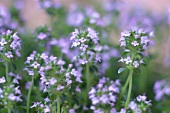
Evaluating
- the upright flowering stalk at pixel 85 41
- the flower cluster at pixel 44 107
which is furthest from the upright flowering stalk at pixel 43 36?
the flower cluster at pixel 44 107

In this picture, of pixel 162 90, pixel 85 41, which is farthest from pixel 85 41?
pixel 162 90

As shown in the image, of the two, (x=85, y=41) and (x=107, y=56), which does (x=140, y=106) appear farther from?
(x=107, y=56)

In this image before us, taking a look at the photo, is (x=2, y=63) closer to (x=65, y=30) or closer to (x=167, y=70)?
(x=65, y=30)

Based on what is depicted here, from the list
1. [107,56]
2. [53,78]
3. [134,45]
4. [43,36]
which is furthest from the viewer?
[107,56]

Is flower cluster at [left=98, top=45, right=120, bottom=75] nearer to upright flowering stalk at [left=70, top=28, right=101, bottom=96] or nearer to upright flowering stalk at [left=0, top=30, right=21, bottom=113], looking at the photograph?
upright flowering stalk at [left=70, top=28, right=101, bottom=96]

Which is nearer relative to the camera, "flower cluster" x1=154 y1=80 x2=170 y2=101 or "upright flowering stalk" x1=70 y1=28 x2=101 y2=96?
"upright flowering stalk" x1=70 y1=28 x2=101 y2=96

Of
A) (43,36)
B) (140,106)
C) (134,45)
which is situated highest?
(43,36)

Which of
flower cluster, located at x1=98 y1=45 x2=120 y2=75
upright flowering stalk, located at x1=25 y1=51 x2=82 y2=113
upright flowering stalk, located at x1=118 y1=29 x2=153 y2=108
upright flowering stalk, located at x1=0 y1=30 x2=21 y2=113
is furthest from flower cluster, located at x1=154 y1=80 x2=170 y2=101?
upright flowering stalk, located at x1=0 y1=30 x2=21 y2=113

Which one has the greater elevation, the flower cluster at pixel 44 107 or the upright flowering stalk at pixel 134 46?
the upright flowering stalk at pixel 134 46

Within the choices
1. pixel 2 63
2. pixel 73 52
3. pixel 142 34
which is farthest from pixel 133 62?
pixel 73 52

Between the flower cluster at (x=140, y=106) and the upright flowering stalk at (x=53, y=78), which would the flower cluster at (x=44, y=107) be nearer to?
the upright flowering stalk at (x=53, y=78)

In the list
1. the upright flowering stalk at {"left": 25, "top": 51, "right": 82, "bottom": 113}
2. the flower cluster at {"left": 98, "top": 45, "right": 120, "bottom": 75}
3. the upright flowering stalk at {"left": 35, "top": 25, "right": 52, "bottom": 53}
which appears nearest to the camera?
the upright flowering stalk at {"left": 25, "top": 51, "right": 82, "bottom": 113}
